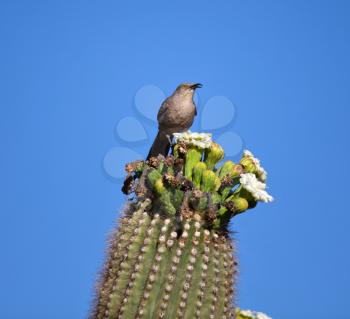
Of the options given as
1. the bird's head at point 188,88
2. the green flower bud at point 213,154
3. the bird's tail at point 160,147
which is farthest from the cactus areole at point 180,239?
the bird's head at point 188,88

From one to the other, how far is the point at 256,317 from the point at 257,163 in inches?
48.7

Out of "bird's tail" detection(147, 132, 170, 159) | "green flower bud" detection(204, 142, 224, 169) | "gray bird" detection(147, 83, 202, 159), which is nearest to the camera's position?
"green flower bud" detection(204, 142, 224, 169)

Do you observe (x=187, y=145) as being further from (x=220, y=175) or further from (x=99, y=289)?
(x=99, y=289)

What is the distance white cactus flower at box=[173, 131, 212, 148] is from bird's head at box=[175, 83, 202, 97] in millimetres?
1972

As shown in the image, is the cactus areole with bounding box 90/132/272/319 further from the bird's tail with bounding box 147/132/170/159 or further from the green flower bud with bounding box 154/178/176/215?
the bird's tail with bounding box 147/132/170/159

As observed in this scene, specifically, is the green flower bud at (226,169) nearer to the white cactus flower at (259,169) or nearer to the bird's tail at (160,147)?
the white cactus flower at (259,169)

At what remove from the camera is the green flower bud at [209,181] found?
342 centimetres

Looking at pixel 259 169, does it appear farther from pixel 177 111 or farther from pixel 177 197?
pixel 177 111

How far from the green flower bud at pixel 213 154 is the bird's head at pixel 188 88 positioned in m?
2.03

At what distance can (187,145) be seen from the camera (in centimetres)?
357

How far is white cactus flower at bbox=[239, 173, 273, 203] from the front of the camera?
345 centimetres

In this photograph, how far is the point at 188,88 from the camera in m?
5.55

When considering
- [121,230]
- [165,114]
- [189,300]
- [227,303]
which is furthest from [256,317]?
[165,114]

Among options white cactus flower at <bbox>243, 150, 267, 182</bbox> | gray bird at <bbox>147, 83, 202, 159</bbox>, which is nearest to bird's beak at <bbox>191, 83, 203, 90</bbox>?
gray bird at <bbox>147, 83, 202, 159</bbox>
